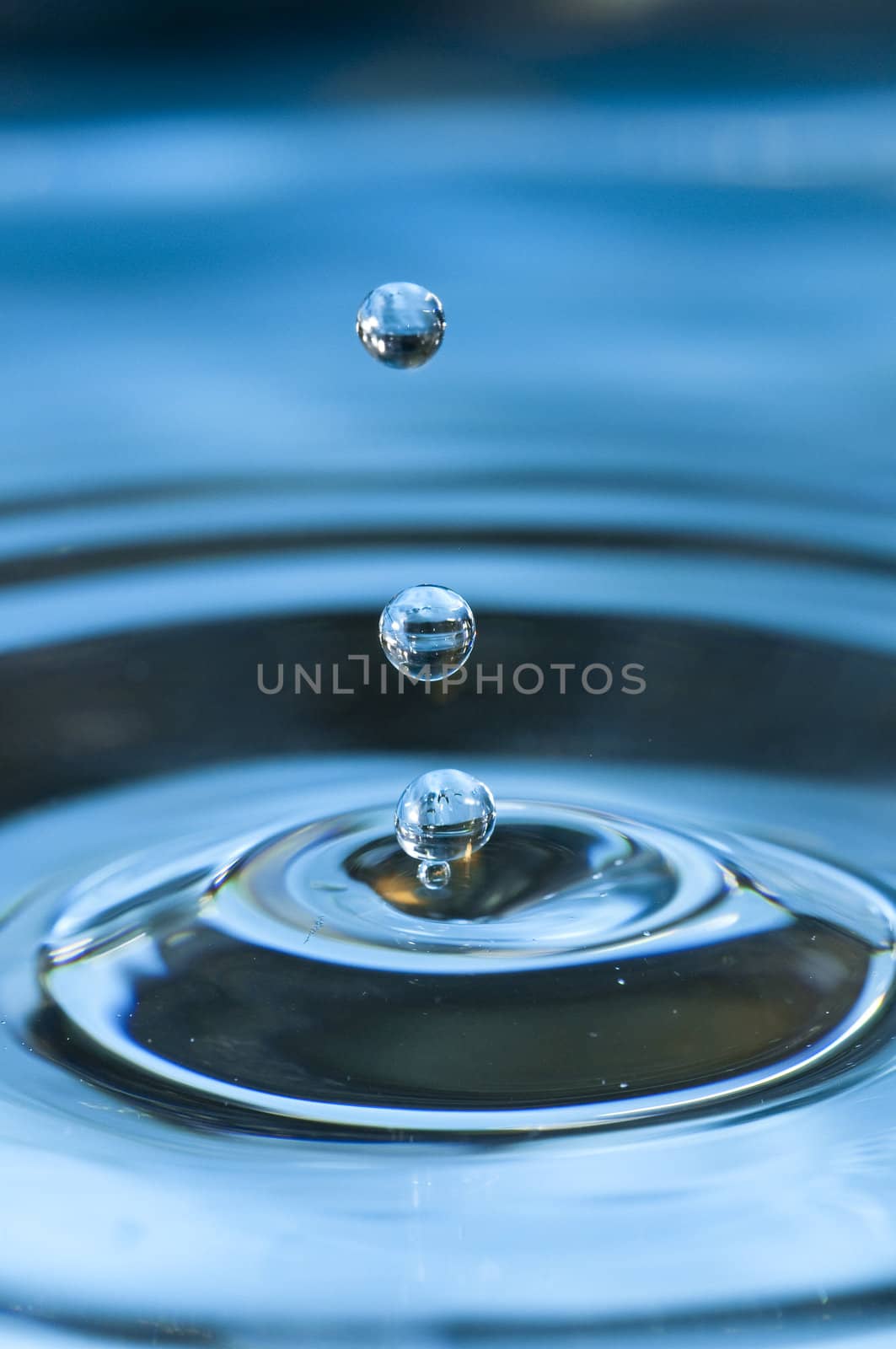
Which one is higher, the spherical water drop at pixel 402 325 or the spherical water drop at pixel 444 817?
the spherical water drop at pixel 402 325

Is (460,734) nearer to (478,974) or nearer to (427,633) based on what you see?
(427,633)

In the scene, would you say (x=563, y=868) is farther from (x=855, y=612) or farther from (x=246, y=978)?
(x=855, y=612)

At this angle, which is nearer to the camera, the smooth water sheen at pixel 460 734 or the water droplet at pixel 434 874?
the smooth water sheen at pixel 460 734

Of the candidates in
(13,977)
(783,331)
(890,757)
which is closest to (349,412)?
(783,331)

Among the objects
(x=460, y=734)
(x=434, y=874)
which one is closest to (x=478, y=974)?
(x=434, y=874)

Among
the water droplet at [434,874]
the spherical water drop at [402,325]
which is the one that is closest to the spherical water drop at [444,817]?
the water droplet at [434,874]

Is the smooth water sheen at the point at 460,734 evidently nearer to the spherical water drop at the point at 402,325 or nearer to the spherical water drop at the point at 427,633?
the spherical water drop at the point at 427,633

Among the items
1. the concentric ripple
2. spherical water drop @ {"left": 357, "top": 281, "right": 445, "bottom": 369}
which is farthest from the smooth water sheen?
spherical water drop @ {"left": 357, "top": 281, "right": 445, "bottom": 369}

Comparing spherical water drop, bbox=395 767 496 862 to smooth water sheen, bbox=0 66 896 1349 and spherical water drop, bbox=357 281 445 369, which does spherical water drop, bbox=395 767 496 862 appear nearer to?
smooth water sheen, bbox=0 66 896 1349

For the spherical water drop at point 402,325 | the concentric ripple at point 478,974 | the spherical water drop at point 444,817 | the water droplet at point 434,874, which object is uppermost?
the spherical water drop at point 402,325
